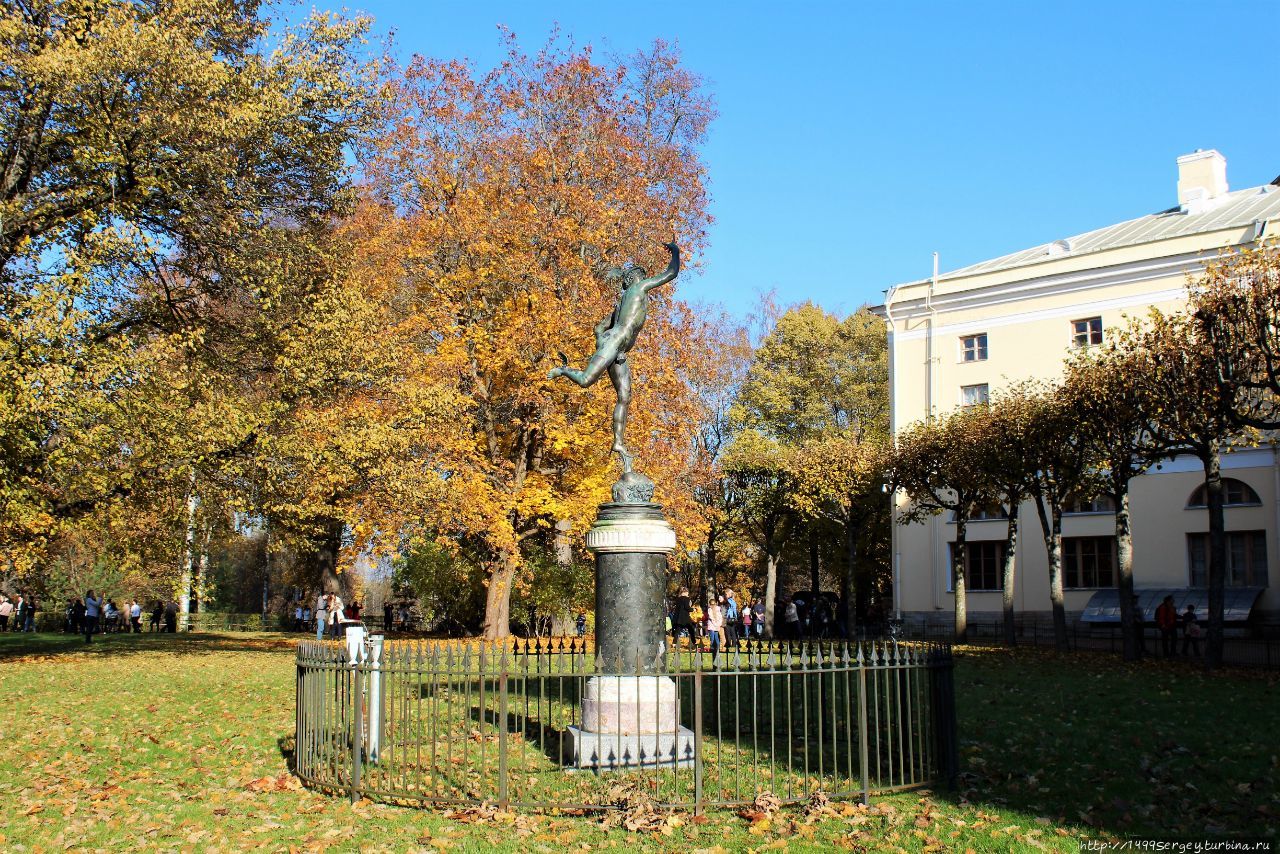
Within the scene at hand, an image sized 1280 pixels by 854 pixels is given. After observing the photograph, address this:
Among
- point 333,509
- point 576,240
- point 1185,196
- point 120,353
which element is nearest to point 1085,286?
point 1185,196

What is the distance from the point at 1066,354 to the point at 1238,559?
855cm

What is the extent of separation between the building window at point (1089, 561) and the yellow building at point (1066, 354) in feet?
0.13

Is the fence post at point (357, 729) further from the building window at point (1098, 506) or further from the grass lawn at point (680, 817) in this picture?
the building window at point (1098, 506)

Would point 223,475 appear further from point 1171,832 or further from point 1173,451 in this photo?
point 1173,451

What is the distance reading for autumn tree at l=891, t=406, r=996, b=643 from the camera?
28094 mm

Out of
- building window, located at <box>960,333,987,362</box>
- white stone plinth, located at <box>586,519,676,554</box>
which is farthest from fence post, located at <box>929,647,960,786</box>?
building window, located at <box>960,333,987,362</box>

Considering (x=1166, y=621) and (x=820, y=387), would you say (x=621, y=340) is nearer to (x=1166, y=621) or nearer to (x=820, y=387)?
(x=1166, y=621)

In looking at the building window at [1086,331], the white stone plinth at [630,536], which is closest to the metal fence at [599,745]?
the white stone plinth at [630,536]

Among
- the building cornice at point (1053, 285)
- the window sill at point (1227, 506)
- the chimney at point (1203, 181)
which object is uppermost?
the chimney at point (1203, 181)

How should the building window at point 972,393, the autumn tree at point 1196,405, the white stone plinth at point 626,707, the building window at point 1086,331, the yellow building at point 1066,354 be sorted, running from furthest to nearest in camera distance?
the building window at point 972,393
the building window at point 1086,331
the yellow building at point 1066,354
the autumn tree at point 1196,405
the white stone plinth at point 626,707

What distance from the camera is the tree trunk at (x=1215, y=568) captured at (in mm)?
20766

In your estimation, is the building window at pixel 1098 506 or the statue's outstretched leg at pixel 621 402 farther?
the building window at pixel 1098 506

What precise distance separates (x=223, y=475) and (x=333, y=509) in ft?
7.92

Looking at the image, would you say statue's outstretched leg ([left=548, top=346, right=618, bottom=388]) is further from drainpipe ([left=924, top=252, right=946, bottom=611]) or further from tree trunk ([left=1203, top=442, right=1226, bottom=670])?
drainpipe ([left=924, top=252, right=946, bottom=611])
